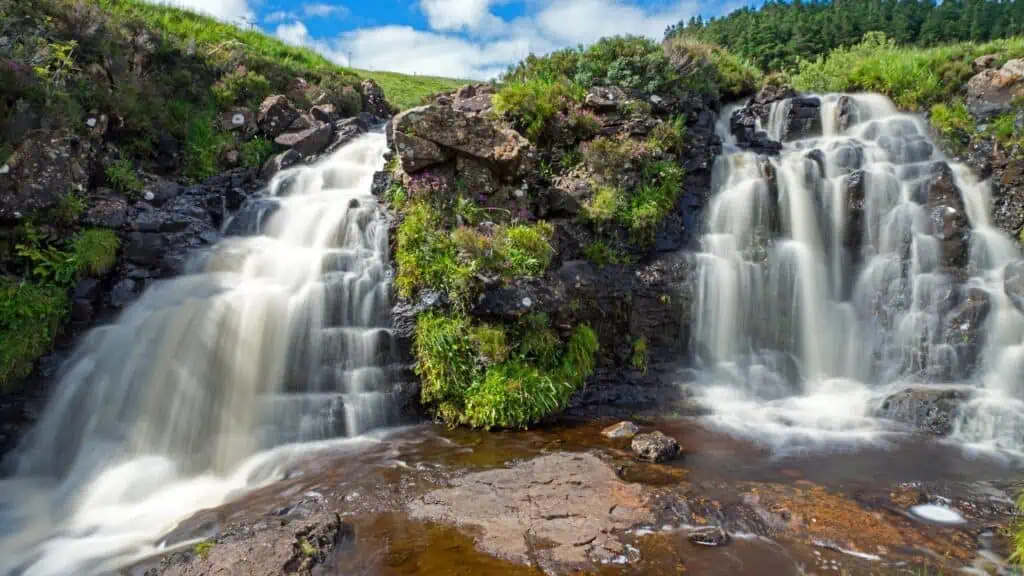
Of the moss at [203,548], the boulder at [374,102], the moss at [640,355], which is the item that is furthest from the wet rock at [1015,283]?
the boulder at [374,102]

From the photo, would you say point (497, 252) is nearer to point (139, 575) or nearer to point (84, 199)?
point (139, 575)

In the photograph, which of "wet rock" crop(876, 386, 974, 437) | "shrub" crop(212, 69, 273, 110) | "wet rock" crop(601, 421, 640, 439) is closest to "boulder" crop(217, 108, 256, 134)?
"shrub" crop(212, 69, 273, 110)

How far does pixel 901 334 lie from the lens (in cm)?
1059

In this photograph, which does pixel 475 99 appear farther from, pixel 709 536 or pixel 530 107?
pixel 709 536

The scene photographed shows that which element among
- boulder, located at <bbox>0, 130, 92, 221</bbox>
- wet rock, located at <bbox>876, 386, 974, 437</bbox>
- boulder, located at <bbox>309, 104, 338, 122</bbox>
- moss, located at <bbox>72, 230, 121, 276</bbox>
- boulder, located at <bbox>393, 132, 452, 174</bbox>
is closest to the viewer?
wet rock, located at <bbox>876, 386, 974, 437</bbox>

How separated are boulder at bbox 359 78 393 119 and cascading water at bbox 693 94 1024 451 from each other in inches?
504

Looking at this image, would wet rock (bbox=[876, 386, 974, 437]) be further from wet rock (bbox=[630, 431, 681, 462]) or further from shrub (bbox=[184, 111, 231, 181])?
shrub (bbox=[184, 111, 231, 181])

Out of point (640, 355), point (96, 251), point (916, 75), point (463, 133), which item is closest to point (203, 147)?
point (96, 251)

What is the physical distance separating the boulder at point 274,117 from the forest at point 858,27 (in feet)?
66.4

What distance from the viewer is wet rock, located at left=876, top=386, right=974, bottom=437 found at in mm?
8711

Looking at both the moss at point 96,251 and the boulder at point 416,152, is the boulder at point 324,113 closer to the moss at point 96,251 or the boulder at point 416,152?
the boulder at point 416,152

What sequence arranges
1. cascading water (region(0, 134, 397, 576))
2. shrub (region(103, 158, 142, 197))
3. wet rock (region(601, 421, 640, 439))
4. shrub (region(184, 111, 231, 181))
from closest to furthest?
cascading water (region(0, 134, 397, 576)) → wet rock (region(601, 421, 640, 439)) → shrub (region(103, 158, 142, 197)) → shrub (region(184, 111, 231, 181))

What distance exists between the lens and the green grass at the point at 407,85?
25.6 m

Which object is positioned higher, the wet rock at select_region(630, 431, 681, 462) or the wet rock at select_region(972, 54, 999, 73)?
the wet rock at select_region(972, 54, 999, 73)
